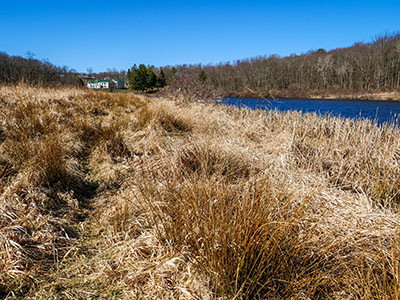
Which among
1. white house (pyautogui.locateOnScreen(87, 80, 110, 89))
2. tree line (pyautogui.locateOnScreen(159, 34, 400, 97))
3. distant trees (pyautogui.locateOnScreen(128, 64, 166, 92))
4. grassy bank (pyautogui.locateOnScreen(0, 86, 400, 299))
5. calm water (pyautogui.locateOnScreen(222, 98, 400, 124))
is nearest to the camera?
grassy bank (pyautogui.locateOnScreen(0, 86, 400, 299))

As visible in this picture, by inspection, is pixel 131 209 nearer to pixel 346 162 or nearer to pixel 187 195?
pixel 187 195

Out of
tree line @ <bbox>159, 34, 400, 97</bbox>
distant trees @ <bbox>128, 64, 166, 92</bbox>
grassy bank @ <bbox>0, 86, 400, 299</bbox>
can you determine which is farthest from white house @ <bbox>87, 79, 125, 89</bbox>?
tree line @ <bbox>159, 34, 400, 97</bbox>

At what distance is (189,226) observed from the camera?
151cm

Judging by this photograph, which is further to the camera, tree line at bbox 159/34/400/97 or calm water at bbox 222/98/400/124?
tree line at bbox 159/34/400/97

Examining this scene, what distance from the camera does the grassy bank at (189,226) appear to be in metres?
1.28

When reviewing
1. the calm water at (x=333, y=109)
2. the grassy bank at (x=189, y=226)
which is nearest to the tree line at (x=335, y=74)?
the calm water at (x=333, y=109)

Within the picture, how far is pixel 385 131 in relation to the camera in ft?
15.2

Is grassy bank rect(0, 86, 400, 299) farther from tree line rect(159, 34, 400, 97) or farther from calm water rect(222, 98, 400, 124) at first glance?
tree line rect(159, 34, 400, 97)

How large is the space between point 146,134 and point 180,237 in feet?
10.0

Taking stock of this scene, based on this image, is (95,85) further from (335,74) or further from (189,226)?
(335,74)

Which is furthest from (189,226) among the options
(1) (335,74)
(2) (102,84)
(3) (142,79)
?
(1) (335,74)

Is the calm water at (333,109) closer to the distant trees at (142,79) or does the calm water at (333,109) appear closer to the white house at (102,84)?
the white house at (102,84)

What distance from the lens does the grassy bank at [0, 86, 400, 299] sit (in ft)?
4.20

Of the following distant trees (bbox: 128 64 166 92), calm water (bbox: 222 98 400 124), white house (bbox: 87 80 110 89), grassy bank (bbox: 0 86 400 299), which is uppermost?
distant trees (bbox: 128 64 166 92)
